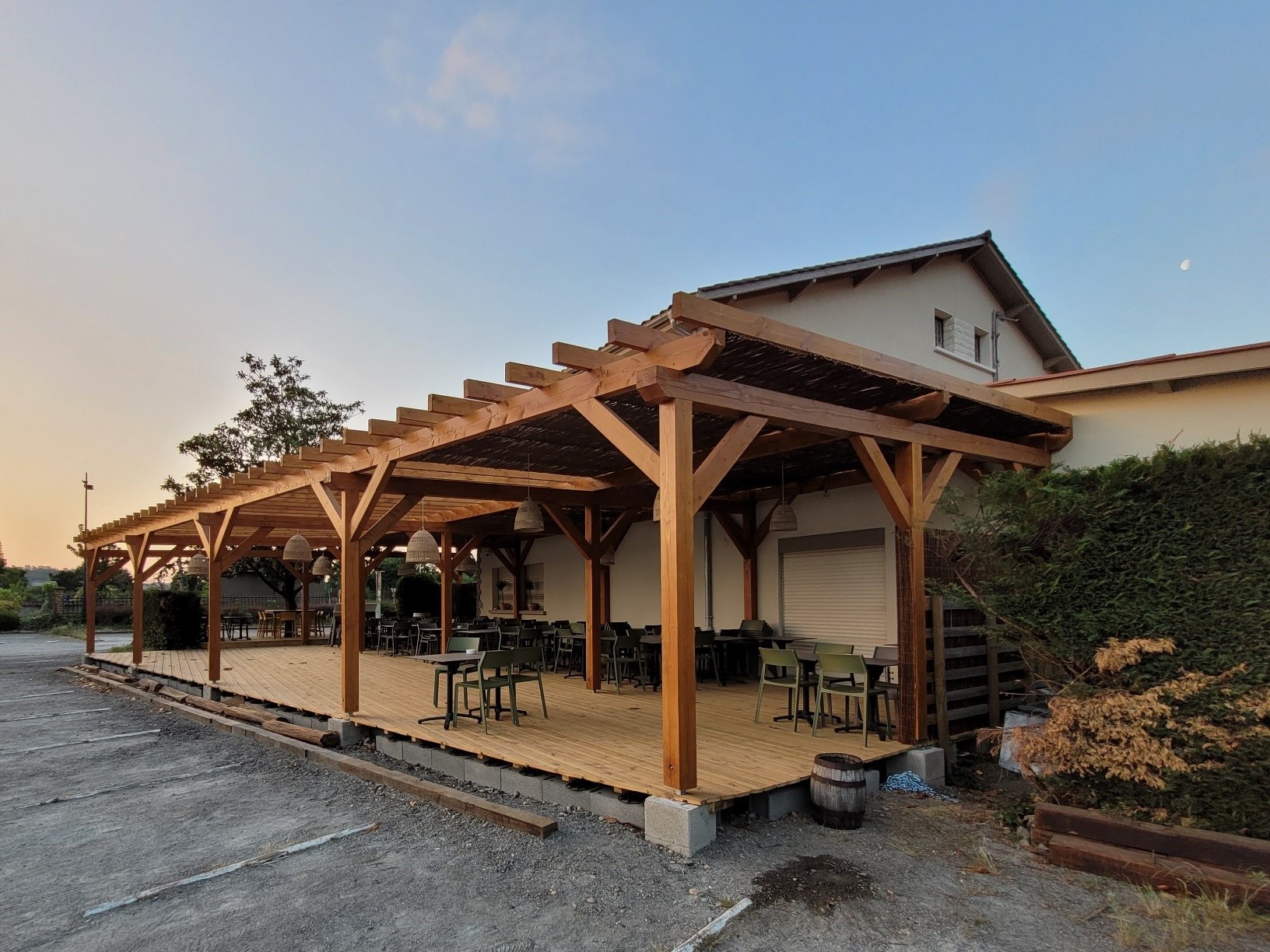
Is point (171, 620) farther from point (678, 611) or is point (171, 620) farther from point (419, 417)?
point (678, 611)

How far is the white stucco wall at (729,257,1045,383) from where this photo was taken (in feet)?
31.9

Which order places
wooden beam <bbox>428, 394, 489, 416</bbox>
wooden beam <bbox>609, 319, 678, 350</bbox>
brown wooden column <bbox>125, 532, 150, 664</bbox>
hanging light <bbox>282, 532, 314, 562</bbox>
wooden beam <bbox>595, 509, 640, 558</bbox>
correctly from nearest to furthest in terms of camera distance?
wooden beam <bbox>609, 319, 678, 350</bbox> → wooden beam <bbox>428, 394, 489, 416</bbox> → wooden beam <bbox>595, 509, 640, 558</bbox> → hanging light <bbox>282, 532, 314, 562</bbox> → brown wooden column <bbox>125, 532, 150, 664</bbox>

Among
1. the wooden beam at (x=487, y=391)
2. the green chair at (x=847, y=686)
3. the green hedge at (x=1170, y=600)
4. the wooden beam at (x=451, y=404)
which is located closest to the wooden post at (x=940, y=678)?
the green chair at (x=847, y=686)

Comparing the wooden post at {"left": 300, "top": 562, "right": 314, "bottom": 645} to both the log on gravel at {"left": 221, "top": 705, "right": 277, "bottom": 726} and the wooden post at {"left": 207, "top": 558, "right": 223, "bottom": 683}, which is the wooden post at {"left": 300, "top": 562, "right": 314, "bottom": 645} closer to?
the wooden post at {"left": 207, "top": 558, "right": 223, "bottom": 683}

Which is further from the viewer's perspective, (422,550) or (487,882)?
(422,550)

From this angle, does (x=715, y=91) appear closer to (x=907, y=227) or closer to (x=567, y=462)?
(x=907, y=227)

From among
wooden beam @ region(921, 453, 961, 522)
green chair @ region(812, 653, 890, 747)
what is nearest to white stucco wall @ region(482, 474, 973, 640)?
wooden beam @ region(921, 453, 961, 522)

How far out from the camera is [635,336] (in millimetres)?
4344

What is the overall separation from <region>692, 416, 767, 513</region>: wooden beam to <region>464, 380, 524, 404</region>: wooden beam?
180 centimetres

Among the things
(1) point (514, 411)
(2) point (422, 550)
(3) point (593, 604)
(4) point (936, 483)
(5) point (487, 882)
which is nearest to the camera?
(5) point (487, 882)

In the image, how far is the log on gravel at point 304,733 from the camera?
287 inches

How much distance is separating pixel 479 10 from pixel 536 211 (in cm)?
387

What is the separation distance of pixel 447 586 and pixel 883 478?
950cm

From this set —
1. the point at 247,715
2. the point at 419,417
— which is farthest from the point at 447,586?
the point at 419,417
